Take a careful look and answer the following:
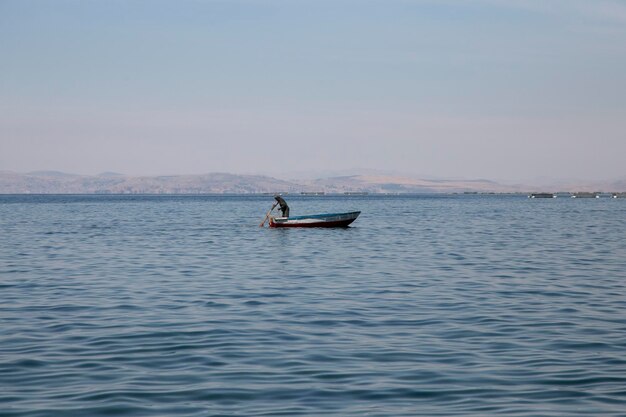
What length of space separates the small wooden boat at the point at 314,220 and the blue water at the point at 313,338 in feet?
95.4

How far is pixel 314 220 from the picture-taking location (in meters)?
66.6

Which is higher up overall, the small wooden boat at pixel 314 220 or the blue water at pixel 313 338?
the small wooden boat at pixel 314 220

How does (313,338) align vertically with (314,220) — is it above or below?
below

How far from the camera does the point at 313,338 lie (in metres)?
17.3

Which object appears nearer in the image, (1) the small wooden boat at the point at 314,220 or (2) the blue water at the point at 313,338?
(2) the blue water at the point at 313,338

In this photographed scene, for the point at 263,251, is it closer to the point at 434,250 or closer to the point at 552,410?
the point at 434,250

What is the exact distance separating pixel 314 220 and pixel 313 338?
162 ft

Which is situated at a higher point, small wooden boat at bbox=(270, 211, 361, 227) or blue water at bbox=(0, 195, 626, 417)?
small wooden boat at bbox=(270, 211, 361, 227)

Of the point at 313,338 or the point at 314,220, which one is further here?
the point at 314,220

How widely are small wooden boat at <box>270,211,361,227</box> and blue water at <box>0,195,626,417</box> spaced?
29075 millimetres

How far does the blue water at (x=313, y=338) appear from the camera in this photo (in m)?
12.2

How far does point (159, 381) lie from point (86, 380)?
119 cm

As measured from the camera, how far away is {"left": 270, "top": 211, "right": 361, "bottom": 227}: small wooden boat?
66.1 metres

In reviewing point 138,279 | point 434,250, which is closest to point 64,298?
point 138,279
